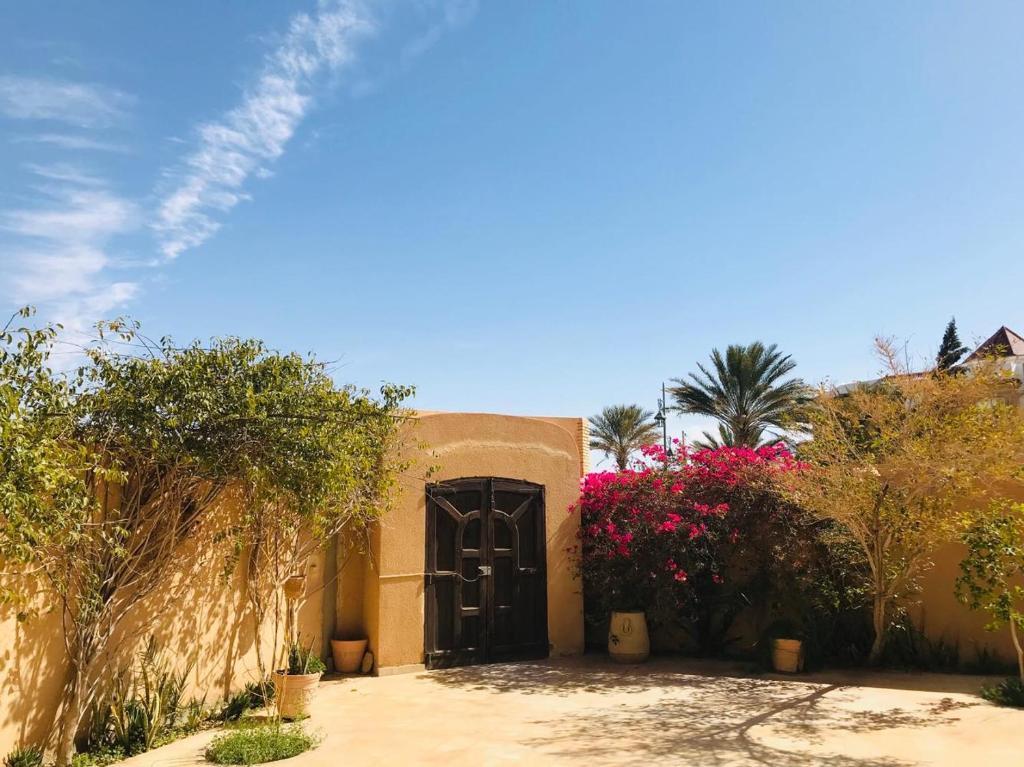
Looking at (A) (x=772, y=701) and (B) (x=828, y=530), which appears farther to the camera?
(B) (x=828, y=530)

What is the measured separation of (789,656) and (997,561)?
2571 millimetres

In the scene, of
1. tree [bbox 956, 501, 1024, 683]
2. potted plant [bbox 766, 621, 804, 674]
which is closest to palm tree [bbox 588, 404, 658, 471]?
potted plant [bbox 766, 621, 804, 674]

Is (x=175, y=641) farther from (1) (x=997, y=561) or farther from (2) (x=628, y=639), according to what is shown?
(1) (x=997, y=561)

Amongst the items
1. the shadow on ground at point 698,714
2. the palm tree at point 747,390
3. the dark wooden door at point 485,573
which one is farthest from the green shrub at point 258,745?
the palm tree at point 747,390

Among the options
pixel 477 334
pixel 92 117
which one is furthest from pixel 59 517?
pixel 477 334

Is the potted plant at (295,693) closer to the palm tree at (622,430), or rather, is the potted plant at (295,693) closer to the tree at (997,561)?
the tree at (997,561)

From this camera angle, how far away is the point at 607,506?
977 centimetres

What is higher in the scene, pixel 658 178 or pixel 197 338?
pixel 658 178

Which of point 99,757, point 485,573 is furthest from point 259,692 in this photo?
point 485,573

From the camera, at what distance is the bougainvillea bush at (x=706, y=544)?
875 cm

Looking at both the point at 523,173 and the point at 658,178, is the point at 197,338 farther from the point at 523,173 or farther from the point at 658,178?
the point at 658,178

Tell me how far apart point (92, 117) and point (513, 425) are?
6.04m

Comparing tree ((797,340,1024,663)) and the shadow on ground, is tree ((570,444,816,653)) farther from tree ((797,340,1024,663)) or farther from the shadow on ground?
the shadow on ground

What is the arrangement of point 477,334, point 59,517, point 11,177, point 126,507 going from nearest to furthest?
point 59,517 < point 11,177 < point 126,507 < point 477,334
